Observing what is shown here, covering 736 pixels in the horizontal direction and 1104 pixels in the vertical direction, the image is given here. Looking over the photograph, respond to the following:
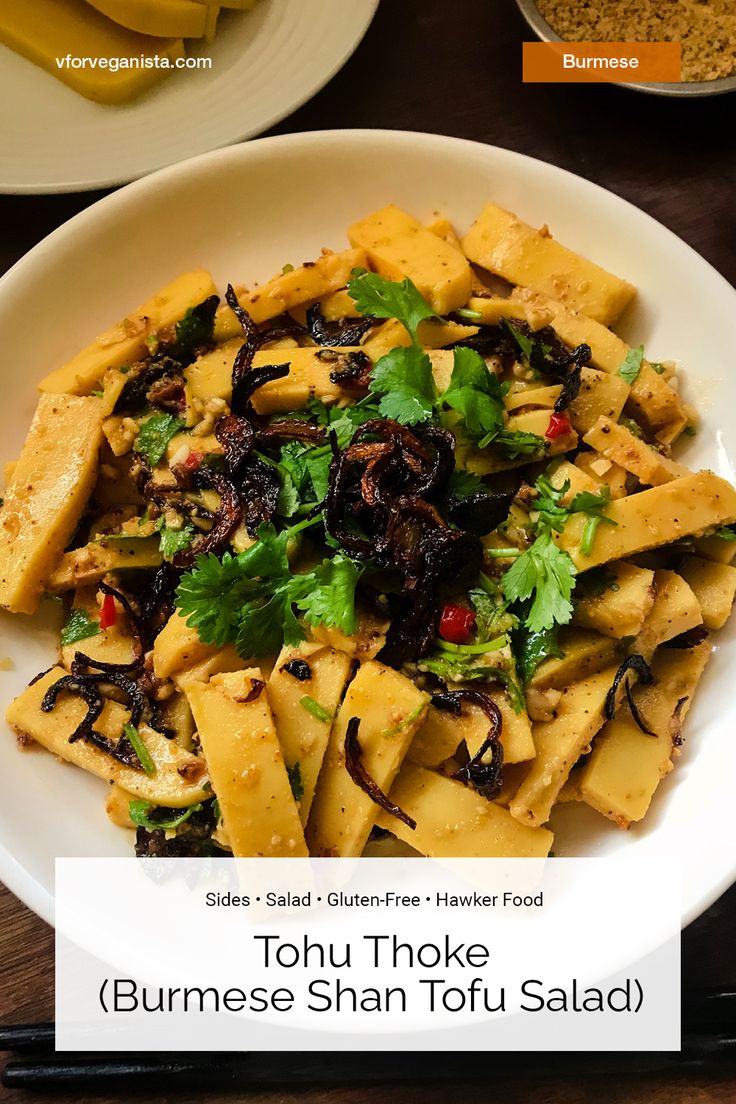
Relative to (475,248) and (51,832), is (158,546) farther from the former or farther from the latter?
(475,248)

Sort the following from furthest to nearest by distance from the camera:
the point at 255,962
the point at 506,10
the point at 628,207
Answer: the point at 506,10 → the point at 628,207 → the point at 255,962

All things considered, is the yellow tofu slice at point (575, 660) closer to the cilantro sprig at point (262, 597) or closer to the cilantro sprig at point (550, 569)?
the cilantro sprig at point (550, 569)

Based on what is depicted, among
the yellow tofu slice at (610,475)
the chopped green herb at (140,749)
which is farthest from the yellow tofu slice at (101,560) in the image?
the yellow tofu slice at (610,475)

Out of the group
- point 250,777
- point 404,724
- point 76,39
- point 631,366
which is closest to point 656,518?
point 631,366

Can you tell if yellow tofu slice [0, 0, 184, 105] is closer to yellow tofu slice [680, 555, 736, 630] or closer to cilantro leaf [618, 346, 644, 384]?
cilantro leaf [618, 346, 644, 384]

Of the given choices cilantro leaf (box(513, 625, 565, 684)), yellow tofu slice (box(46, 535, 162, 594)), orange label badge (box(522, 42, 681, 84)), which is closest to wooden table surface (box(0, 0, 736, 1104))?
orange label badge (box(522, 42, 681, 84))

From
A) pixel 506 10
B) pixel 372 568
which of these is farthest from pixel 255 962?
pixel 506 10

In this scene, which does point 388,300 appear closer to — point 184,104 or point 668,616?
point 668,616
